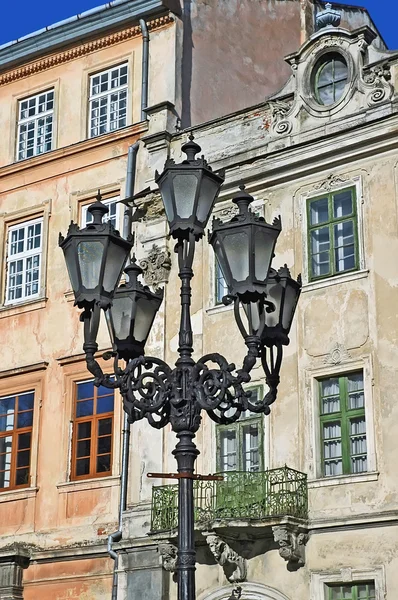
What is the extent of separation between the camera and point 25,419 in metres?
20.3

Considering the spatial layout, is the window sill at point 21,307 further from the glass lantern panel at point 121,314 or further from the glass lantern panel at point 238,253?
the glass lantern panel at point 238,253

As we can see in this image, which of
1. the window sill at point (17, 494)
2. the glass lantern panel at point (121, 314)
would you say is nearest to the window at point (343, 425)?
the window sill at point (17, 494)

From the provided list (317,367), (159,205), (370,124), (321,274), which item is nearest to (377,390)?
(317,367)

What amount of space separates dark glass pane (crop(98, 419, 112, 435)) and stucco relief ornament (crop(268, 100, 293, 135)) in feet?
18.6

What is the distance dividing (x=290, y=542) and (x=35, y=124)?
412 inches

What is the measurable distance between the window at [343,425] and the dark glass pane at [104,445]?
159 inches

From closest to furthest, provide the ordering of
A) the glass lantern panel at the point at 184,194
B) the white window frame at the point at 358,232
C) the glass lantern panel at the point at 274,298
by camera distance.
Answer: the glass lantern panel at the point at 184,194, the glass lantern panel at the point at 274,298, the white window frame at the point at 358,232

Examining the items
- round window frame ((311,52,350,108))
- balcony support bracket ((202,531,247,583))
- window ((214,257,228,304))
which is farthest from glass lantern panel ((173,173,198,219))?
round window frame ((311,52,350,108))

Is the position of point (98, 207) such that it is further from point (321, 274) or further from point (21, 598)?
point (21, 598)

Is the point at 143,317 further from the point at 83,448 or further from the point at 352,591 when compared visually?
the point at 83,448

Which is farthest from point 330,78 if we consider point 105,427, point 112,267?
point 112,267

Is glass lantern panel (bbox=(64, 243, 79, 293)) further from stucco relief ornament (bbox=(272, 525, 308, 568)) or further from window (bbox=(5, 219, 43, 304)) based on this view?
window (bbox=(5, 219, 43, 304))

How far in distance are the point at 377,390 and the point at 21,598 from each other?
7.24m

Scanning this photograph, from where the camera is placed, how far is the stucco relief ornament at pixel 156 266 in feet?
63.3
